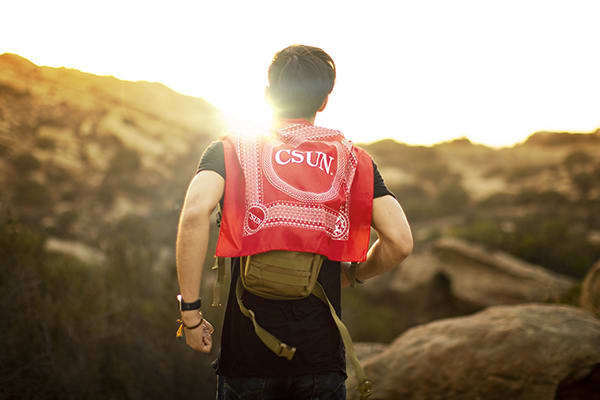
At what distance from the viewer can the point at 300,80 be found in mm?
1641

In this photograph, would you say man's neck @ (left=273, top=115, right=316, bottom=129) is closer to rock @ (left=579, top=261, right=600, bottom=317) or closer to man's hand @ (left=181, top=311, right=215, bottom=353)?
man's hand @ (left=181, top=311, right=215, bottom=353)

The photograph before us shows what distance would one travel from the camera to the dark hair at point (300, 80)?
1.64m

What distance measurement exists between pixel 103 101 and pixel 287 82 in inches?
1184

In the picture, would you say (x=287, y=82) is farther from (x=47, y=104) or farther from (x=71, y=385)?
(x=47, y=104)

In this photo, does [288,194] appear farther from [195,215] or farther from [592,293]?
[592,293]

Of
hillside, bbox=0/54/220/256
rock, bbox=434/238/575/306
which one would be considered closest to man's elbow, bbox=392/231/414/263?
rock, bbox=434/238/575/306

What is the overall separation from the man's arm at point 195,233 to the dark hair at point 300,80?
0.41 metres

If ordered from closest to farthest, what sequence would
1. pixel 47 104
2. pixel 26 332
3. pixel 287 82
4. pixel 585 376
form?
pixel 287 82 → pixel 585 376 → pixel 26 332 → pixel 47 104

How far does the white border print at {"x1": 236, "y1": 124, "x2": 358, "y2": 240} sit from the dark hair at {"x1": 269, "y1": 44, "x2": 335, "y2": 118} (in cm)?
10

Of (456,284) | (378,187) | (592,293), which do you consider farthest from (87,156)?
(378,187)

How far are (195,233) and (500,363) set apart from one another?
278cm

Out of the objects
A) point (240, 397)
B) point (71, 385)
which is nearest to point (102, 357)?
point (71, 385)

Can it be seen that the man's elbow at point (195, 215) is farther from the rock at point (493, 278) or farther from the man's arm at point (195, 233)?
the rock at point (493, 278)

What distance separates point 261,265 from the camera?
4.88 feet
